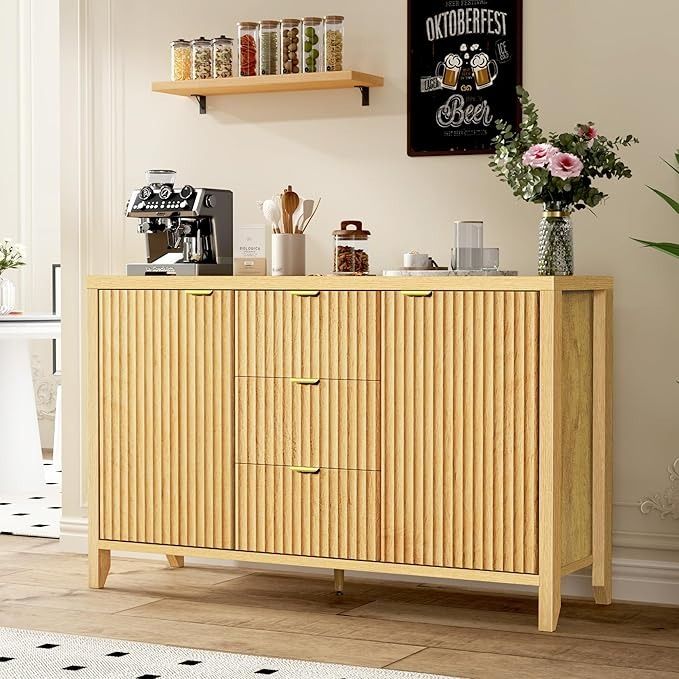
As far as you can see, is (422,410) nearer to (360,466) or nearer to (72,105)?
(360,466)

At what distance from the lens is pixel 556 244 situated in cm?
358

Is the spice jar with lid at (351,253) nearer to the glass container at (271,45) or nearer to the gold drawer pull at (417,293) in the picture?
the gold drawer pull at (417,293)

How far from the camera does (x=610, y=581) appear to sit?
12.4 feet

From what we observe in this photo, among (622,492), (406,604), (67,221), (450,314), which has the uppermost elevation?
(67,221)

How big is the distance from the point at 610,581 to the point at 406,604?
61cm

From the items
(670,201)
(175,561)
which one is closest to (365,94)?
(670,201)

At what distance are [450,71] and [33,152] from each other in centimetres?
385

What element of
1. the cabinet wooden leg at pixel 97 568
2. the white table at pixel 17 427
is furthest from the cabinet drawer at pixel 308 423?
the white table at pixel 17 427

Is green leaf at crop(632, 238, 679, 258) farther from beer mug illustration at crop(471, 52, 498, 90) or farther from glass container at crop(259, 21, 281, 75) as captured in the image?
glass container at crop(259, 21, 281, 75)

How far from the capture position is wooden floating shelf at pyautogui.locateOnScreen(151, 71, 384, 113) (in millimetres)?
3982

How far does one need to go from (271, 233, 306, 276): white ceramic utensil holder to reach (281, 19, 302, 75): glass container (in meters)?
0.57

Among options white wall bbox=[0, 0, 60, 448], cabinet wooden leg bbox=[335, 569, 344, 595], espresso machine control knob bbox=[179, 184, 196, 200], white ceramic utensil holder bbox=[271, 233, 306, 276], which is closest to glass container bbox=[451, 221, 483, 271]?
white ceramic utensil holder bbox=[271, 233, 306, 276]

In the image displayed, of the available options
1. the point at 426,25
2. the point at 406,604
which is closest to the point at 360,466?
the point at 406,604

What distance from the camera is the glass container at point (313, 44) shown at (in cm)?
405
